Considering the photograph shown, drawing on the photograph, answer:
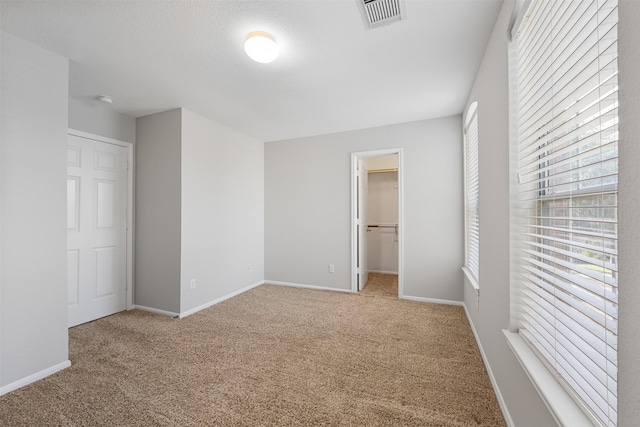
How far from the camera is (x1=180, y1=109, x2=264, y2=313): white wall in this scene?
326 centimetres

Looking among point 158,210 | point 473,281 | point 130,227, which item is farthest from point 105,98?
point 473,281

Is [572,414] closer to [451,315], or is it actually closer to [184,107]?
[451,315]

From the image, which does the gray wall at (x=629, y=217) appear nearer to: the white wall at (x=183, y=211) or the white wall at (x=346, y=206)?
the white wall at (x=346, y=206)

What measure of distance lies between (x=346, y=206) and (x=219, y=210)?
184cm

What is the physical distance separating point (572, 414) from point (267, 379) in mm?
1718

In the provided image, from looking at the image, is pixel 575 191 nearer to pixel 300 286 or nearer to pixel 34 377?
pixel 34 377

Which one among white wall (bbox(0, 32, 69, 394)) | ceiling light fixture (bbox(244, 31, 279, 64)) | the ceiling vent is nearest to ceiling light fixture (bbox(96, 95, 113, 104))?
white wall (bbox(0, 32, 69, 394))

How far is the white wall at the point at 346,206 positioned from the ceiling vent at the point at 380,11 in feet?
7.17

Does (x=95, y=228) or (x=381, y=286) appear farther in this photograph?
(x=381, y=286)

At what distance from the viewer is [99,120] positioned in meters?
3.12

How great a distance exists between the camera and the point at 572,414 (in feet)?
2.92

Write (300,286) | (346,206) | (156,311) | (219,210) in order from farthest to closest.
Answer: (300,286) → (346,206) → (219,210) → (156,311)

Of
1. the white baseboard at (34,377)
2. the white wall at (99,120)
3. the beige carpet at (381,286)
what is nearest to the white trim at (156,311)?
the white baseboard at (34,377)

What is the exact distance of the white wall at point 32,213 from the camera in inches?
71.6
